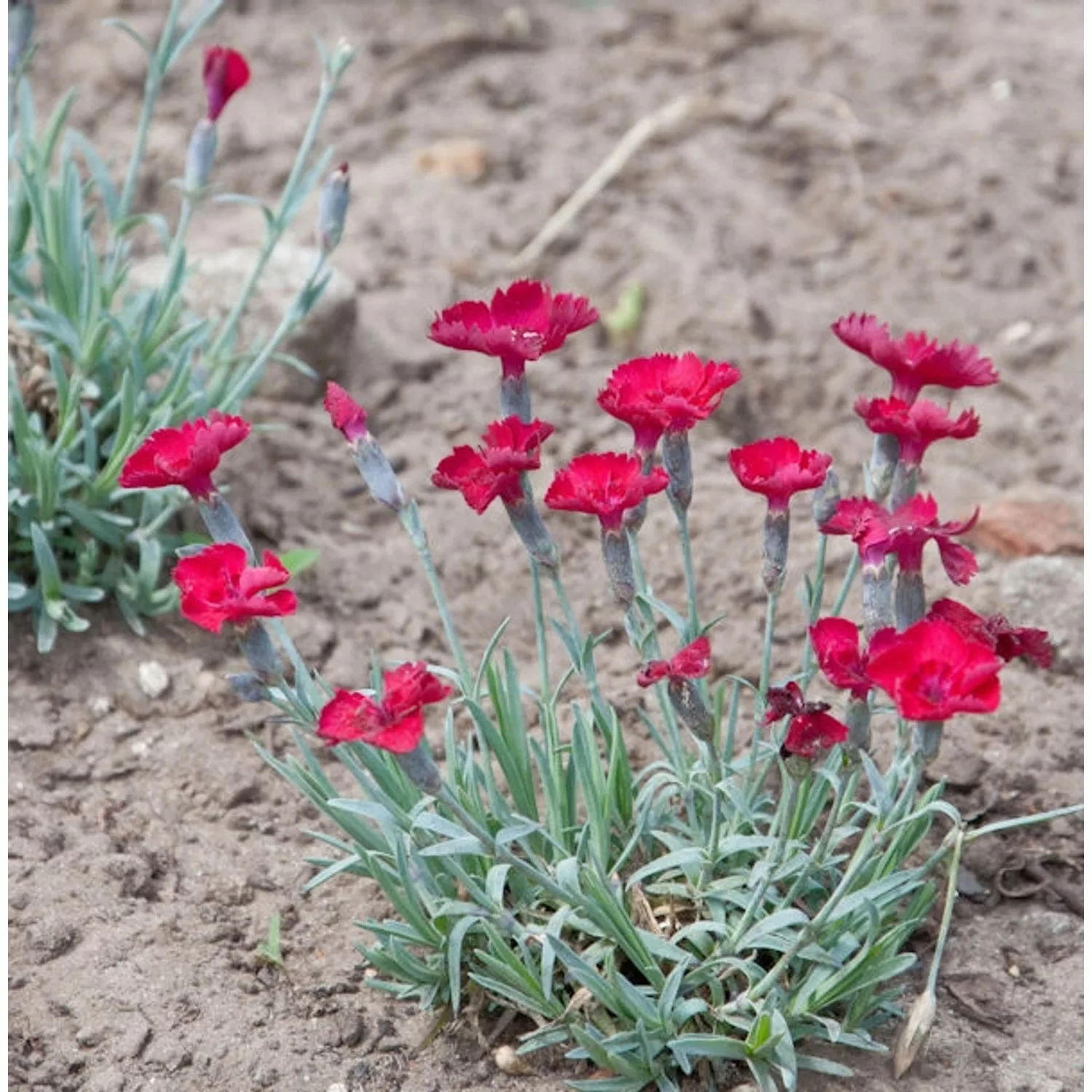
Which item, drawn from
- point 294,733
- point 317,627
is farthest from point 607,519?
point 317,627

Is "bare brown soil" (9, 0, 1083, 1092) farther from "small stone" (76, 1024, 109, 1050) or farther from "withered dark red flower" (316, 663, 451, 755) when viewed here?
"withered dark red flower" (316, 663, 451, 755)

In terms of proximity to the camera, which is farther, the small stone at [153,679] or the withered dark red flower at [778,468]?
the small stone at [153,679]

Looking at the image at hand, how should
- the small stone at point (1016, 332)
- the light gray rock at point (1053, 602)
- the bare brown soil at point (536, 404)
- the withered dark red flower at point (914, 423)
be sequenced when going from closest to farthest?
1. the withered dark red flower at point (914, 423)
2. the bare brown soil at point (536, 404)
3. the light gray rock at point (1053, 602)
4. the small stone at point (1016, 332)

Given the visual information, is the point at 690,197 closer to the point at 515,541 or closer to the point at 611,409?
the point at 515,541

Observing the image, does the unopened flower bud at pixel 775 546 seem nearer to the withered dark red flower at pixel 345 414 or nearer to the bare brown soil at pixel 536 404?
the withered dark red flower at pixel 345 414

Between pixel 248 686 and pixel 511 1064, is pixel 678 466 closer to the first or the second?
pixel 248 686

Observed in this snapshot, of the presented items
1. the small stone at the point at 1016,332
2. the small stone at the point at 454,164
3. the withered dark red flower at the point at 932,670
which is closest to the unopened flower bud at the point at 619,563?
the withered dark red flower at the point at 932,670
